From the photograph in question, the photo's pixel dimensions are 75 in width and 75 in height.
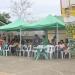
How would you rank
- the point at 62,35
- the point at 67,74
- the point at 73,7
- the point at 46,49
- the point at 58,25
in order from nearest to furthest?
the point at 67,74 → the point at 73,7 → the point at 46,49 → the point at 58,25 → the point at 62,35

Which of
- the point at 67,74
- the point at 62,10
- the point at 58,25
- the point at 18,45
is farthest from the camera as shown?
the point at 18,45

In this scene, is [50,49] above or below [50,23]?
below

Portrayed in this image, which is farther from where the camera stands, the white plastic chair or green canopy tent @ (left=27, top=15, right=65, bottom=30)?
green canopy tent @ (left=27, top=15, right=65, bottom=30)

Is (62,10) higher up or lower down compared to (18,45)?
higher up

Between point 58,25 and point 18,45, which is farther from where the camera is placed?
point 18,45

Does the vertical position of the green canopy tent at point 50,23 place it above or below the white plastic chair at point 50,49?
above

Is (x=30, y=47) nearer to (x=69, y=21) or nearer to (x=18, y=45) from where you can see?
(x=18, y=45)

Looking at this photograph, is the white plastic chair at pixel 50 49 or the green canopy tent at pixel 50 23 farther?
the green canopy tent at pixel 50 23

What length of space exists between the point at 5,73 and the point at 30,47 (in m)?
8.37

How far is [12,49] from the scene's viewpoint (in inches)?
926

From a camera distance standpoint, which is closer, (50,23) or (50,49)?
(50,49)

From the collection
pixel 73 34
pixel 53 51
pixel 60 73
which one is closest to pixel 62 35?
pixel 53 51

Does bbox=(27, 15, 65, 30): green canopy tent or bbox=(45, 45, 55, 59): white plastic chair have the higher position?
bbox=(27, 15, 65, 30): green canopy tent

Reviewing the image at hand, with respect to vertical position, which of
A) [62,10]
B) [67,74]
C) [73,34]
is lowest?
[67,74]
